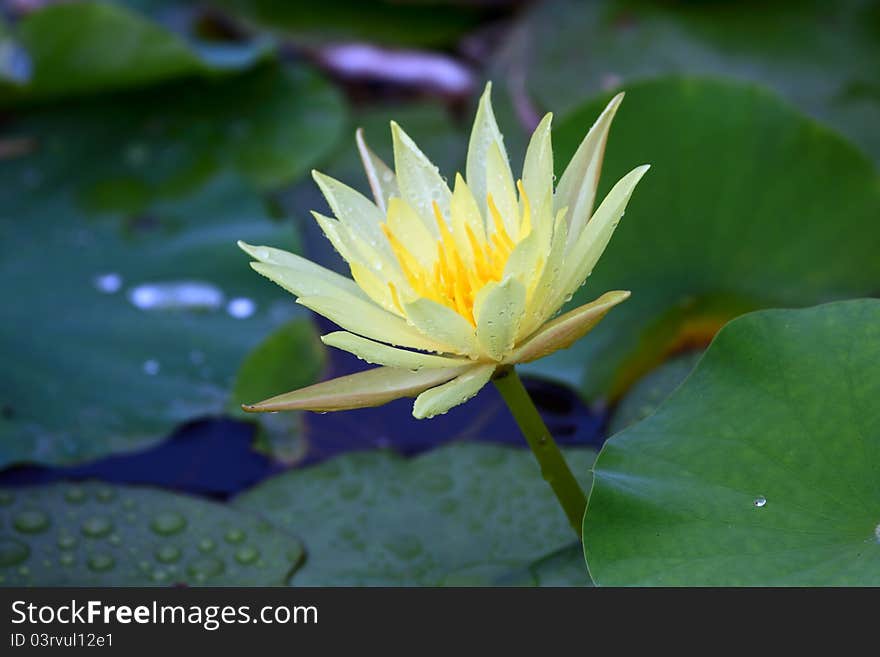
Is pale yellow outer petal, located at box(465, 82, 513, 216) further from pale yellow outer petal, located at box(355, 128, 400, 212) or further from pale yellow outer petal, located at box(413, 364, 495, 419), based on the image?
pale yellow outer petal, located at box(413, 364, 495, 419)

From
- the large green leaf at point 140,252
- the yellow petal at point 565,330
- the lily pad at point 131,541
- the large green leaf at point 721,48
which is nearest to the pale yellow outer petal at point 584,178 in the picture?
the yellow petal at point 565,330

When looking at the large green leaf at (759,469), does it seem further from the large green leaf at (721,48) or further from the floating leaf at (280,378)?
the large green leaf at (721,48)

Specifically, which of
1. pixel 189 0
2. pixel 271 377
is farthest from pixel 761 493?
pixel 189 0

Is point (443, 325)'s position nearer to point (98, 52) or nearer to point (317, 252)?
point (317, 252)

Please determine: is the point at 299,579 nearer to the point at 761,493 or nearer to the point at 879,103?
the point at 761,493

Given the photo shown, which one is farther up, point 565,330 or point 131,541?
point 131,541

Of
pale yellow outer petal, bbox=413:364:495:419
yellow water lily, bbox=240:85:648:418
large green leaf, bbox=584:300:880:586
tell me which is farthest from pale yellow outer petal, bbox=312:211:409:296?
large green leaf, bbox=584:300:880:586

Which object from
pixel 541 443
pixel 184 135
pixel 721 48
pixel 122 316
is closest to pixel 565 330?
pixel 541 443
